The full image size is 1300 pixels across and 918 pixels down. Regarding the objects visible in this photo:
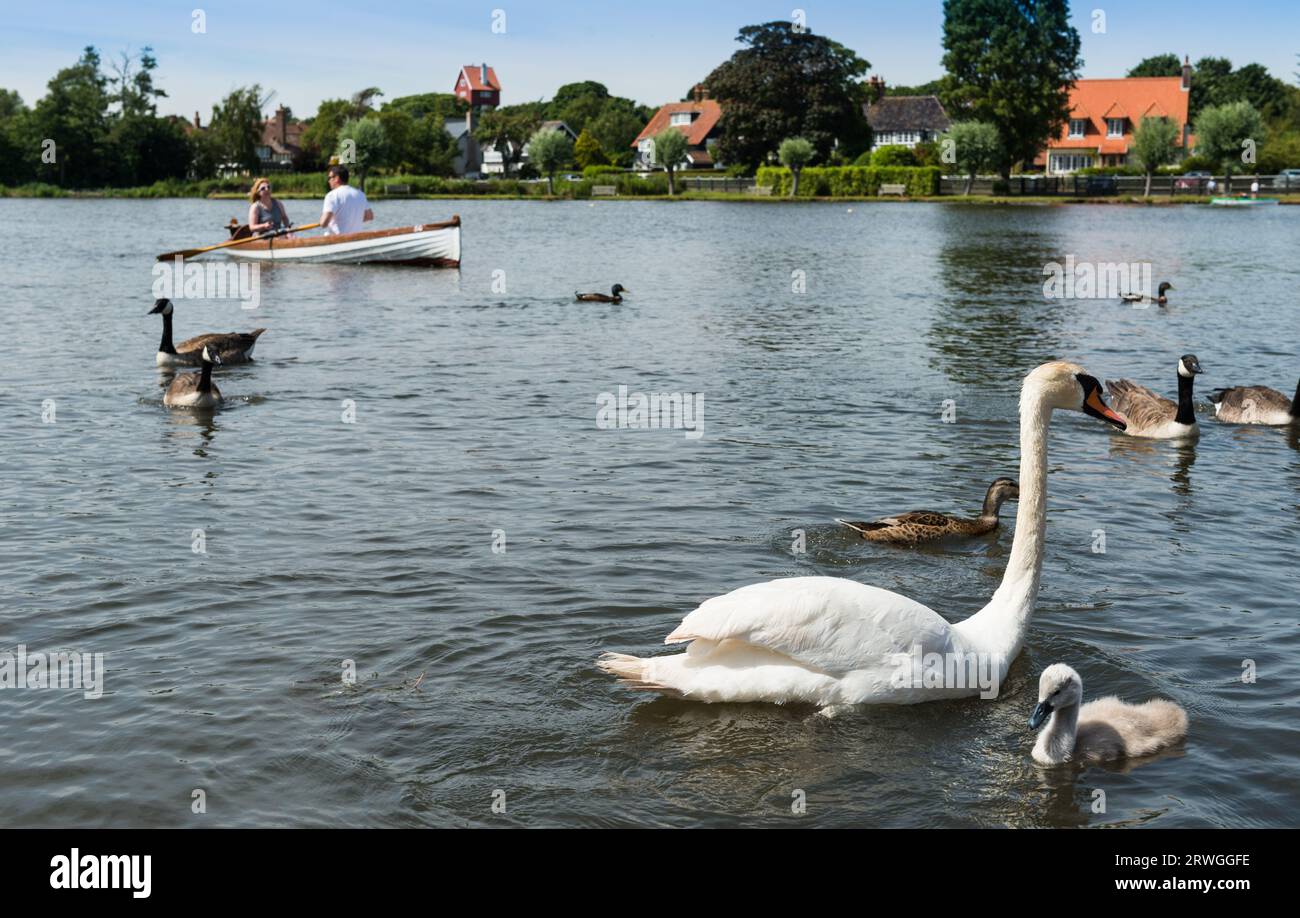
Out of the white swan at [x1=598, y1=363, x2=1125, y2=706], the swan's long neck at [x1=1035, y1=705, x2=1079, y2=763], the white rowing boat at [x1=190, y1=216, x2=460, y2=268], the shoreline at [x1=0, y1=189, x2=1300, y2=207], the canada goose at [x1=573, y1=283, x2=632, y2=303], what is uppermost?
the shoreline at [x1=0, y1=189, x2=1300, y2=207]

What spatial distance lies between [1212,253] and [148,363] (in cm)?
3310

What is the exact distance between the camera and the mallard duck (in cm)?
1399

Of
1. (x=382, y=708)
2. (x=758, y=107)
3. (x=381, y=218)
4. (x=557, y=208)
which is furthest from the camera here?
(x=758, y=107)

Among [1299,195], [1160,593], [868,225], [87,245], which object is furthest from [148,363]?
[1299,195]

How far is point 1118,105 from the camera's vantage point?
379 ft

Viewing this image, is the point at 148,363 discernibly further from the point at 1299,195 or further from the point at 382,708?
the point at 1299,195

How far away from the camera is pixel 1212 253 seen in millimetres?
39906

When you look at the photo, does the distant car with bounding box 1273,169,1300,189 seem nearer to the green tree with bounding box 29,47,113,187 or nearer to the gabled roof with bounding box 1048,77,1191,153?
the gabled roof with bounding box 1048,77,1191,153

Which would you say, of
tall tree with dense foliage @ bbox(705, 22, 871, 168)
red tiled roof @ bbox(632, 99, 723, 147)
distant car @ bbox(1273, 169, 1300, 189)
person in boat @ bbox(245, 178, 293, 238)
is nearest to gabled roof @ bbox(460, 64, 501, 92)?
red tiled roof @ bbox(632, 99, 723, 147)

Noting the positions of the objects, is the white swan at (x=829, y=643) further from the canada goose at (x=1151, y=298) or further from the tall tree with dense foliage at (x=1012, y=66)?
the tall tree with dense foliage at (x=1012, y=66)

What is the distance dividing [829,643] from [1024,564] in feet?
4.26

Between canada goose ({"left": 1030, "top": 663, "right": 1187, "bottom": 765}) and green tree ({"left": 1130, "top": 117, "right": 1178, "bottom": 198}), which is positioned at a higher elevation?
green tree ({"left": 1130, "top": 117, "right": 1178, "bottom": 198})

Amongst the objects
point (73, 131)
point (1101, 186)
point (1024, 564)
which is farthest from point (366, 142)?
point (1024, 564)

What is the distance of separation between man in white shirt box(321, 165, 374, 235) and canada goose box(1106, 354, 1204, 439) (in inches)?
899
